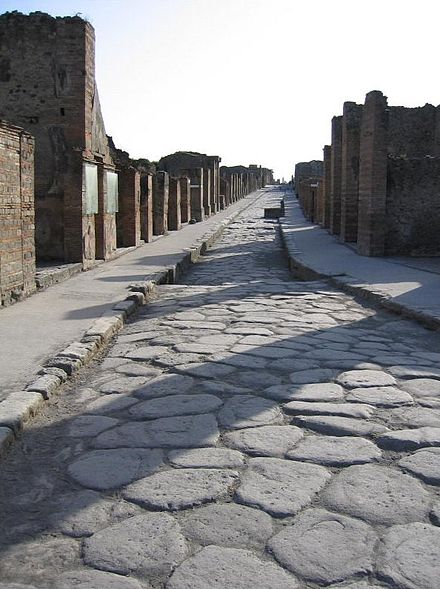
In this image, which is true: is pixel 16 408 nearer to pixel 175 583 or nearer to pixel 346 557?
pixel 175 583

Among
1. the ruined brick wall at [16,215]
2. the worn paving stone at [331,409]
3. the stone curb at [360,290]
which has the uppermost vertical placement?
the ruined brick wall at [16,215]

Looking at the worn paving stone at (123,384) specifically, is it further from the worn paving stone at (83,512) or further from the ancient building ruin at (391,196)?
the ancient building ruin at (391,196)

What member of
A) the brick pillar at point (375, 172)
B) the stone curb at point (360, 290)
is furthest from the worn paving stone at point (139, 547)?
the brick pillar at point (375, 172)

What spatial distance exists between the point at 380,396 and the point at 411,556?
6.21 feet

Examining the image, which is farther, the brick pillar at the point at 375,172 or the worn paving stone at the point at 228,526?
the brick pillar at the point at 375,172

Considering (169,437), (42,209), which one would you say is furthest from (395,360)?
(42,209)

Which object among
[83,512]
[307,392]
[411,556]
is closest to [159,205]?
[307,392]

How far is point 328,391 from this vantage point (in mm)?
4188

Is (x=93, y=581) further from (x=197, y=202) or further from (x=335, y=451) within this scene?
(x=197, y=202)

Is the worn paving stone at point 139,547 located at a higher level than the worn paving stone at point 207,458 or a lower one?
lower

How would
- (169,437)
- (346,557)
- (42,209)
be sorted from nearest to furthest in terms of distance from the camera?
(346,557), (169,437), (42,209)

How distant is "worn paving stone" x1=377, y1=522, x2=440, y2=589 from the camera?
211cm

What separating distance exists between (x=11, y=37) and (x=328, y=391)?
9.18m

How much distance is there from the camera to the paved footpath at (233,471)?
2.22m
